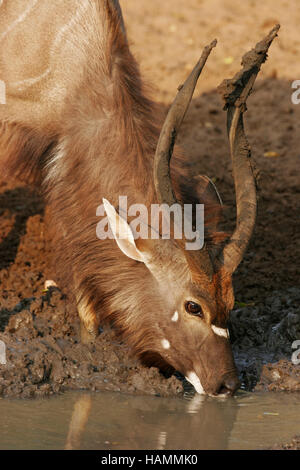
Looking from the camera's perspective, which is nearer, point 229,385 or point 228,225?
point 229,385

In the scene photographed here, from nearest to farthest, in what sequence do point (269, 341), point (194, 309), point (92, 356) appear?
point (194, 309) < point (92, 356) < point (269, 341)

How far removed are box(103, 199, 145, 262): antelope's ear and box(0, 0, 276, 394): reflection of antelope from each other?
0.01m

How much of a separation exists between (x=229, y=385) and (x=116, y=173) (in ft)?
6.14

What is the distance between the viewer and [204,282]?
21.4 ft

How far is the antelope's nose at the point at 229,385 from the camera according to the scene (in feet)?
21.4

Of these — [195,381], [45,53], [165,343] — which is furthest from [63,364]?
[45,53]

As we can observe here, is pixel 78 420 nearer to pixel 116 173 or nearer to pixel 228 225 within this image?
pixel 116 173

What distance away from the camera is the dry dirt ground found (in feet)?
23.2

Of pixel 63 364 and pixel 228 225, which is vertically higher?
pixel 228 225

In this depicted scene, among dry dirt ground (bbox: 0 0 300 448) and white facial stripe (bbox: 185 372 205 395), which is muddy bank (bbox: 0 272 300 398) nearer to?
dry dirt ground (bbox: 0 0 300 448)

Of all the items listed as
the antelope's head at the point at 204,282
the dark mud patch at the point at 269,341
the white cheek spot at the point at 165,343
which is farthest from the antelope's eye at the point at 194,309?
the dark mud patch at the point at 269,341

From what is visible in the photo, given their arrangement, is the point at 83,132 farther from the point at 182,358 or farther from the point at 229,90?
the point at 182,358

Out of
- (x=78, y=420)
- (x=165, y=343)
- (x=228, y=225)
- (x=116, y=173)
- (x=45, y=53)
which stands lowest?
(x=78, y=420)
